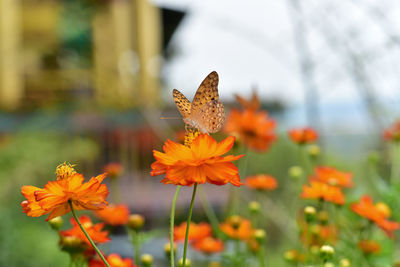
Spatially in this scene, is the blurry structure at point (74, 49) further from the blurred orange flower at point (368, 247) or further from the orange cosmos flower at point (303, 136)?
the blurred orange flower at point (368, 247)

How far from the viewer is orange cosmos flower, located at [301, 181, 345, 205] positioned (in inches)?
19.0

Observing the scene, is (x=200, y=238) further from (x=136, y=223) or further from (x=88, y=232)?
(x=88, y=232)

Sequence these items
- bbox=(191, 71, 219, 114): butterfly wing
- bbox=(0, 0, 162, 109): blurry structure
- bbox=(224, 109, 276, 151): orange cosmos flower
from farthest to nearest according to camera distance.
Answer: bbox=(0, 0, 162, 109): blurry structure < bbox=(224, 109, 276, 151): orange cosmos flower < bbox=(191, 71, 219, 114): butterfly wing

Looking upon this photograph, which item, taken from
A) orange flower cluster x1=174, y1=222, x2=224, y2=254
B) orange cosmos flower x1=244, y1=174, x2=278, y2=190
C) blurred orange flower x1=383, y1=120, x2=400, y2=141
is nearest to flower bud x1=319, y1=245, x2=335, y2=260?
orange flower cluster x1=174, y1=222, x2=224, y2=254

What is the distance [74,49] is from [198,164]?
13.2ft

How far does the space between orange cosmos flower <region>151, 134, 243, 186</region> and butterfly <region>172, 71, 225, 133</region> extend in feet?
0.27

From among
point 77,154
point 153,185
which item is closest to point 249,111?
point 77,154

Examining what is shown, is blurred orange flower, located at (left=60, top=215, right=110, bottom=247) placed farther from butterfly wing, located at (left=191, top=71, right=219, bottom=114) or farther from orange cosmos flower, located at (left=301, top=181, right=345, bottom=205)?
orange cosmos flower, located at (left=301, top=181, right=345, bottom=205)

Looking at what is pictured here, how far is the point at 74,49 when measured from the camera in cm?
399

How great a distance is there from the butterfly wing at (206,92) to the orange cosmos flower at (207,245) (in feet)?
0.75

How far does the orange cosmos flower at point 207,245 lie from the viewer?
1.79ft

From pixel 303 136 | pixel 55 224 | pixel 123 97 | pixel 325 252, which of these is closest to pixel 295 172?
pixel 303 136

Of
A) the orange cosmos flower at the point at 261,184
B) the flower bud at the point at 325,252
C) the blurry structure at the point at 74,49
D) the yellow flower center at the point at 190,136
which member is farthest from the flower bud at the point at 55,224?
the blurry structure at the point at 74,49

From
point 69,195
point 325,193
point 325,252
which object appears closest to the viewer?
point 69,195
